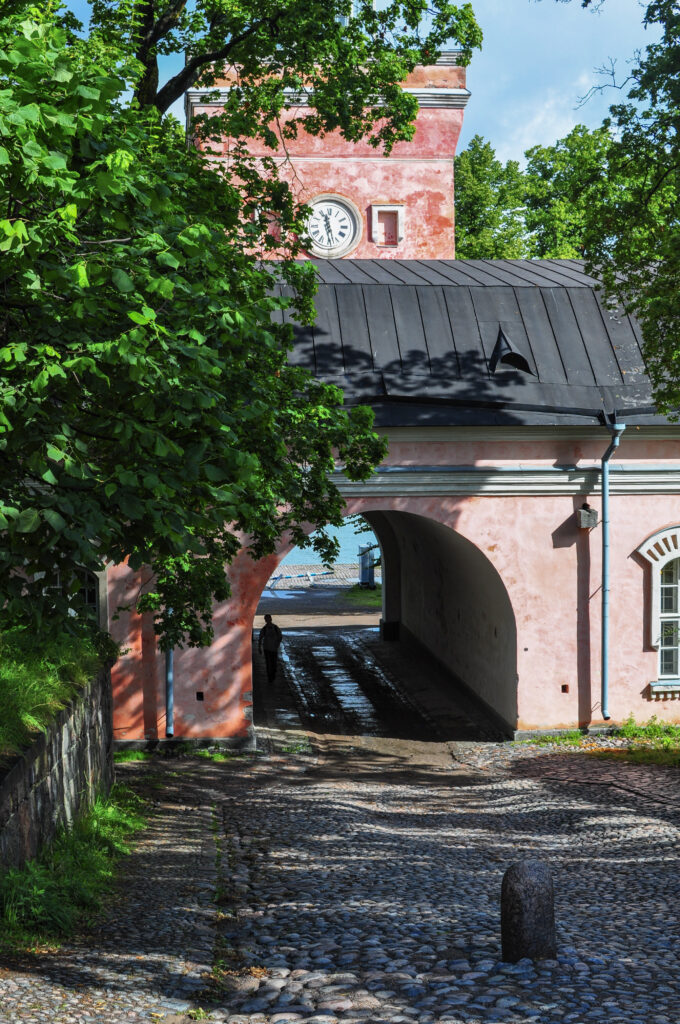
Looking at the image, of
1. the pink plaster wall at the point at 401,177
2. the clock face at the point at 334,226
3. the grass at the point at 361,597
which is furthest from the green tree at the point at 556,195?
the grass at the point at 361,597

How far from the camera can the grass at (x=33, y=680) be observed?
7.27 meters

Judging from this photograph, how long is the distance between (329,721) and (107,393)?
12373mm

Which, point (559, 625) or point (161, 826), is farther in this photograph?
point (559, 625)

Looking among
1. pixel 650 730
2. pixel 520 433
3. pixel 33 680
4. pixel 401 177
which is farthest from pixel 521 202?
pixel 33 680

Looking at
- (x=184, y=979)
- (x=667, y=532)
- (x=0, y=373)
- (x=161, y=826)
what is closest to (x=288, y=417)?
(x=161, y=826)

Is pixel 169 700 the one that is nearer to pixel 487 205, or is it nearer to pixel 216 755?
pixel 216 755

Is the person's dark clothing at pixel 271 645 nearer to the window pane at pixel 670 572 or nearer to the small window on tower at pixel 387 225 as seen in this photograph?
the window pane at pixel 670 572

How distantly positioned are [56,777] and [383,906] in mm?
2591

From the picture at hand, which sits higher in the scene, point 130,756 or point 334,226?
point 334,226

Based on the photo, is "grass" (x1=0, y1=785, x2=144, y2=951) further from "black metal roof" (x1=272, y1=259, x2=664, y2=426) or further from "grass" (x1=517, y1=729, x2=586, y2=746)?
"black metal roof" (x1=272, y1=259, x2=664, y2=426)

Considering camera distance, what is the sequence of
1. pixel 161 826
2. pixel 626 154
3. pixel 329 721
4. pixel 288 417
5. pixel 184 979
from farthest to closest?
pixel 329 721, pixel 626 154, pixel 288 417, pixel 161 826, pixel 184 979

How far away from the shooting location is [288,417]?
11.5 metres

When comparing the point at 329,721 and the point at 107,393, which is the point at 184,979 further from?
the point at 329,721

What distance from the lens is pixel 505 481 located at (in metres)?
16.2
